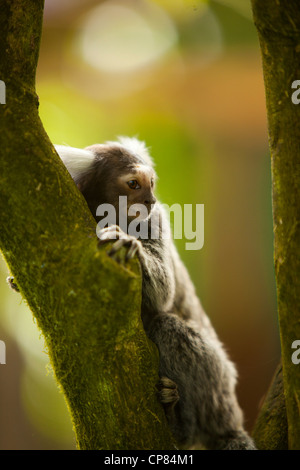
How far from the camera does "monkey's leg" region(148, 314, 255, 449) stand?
299cm

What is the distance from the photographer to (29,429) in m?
6.41

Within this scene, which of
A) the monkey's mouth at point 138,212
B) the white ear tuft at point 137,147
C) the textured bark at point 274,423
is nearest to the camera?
the textured bark at point 274,423

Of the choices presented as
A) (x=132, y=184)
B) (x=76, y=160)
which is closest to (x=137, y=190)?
(x=132, y=184)

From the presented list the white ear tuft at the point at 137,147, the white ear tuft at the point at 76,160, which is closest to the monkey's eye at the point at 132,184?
the white ear tuft at the point at 76,160

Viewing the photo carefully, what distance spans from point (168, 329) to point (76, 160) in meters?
1.45

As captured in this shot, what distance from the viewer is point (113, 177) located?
3.39 metres

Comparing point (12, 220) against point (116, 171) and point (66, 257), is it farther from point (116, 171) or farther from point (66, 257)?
point (116, 171)

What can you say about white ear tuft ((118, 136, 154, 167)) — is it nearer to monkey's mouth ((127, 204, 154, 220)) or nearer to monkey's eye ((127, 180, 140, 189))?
monkey's eye ((127, 180, 140, 189))

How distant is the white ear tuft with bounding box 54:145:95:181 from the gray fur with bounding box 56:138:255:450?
0.13 ft

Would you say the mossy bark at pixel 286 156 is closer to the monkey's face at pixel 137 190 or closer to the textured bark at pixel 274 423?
the textured bark at pixel 274 423

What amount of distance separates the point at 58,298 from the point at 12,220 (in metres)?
0.41

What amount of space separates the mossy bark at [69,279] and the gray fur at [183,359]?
75cm

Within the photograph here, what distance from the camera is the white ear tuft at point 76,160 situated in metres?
3.42

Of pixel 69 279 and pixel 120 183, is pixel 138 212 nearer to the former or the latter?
pixel 120 183
